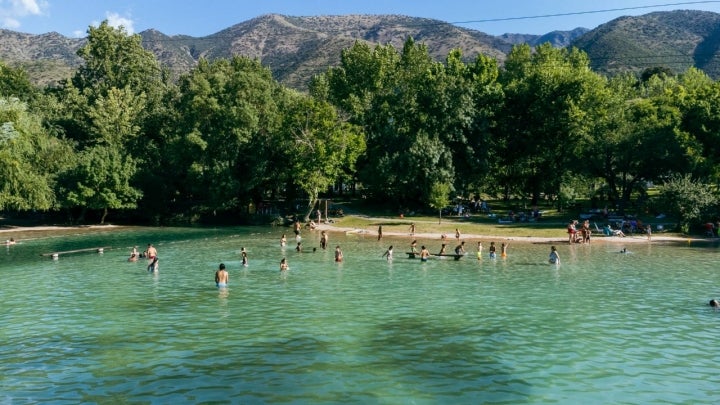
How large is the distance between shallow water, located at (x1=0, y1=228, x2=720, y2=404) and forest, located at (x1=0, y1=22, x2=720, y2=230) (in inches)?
1206

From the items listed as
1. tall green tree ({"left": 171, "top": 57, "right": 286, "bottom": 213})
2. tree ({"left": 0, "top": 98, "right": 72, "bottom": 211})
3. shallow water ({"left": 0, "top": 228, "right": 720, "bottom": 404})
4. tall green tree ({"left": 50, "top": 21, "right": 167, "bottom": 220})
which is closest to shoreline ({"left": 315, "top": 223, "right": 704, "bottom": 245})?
shallow water ({"left": 0, "top": 228, "right": 720, "bottom": 404})

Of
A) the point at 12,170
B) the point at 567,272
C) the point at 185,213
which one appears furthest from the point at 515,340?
the point at 185,213

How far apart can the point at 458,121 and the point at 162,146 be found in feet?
165

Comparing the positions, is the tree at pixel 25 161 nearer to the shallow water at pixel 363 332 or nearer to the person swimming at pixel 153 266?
the shallow water at pixel 363 332

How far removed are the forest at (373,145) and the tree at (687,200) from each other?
119 inches

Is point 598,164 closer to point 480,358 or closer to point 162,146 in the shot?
point 480,358

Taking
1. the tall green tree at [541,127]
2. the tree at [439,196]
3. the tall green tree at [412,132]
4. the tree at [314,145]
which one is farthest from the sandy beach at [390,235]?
the tall green tree at [541,127]

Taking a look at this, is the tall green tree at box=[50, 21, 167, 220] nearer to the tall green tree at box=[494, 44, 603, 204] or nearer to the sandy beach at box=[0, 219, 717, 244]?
the sandy beach at box=[0, 219, 717, 244]

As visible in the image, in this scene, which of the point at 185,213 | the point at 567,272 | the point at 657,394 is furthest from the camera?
the point at 185,213

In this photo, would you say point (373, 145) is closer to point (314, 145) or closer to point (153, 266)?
point (314, 145)

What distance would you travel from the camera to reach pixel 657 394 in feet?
61.3

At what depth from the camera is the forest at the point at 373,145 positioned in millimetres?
75062

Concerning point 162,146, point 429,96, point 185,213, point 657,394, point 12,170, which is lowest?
point 657,394

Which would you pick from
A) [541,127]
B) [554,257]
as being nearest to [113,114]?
[541,127]
